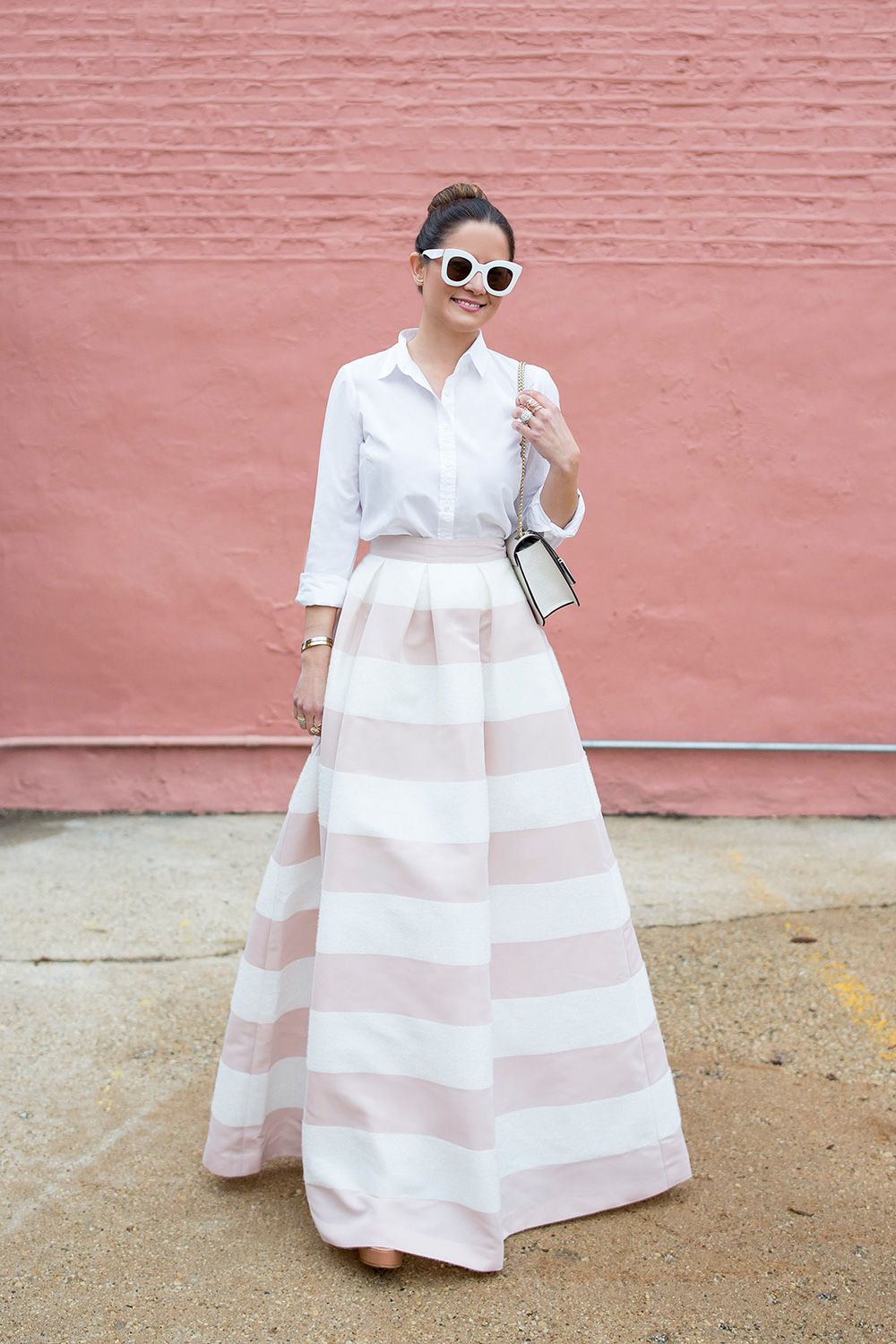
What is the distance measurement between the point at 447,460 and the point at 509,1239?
1.49 meters

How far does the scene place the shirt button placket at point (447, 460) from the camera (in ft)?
7.03

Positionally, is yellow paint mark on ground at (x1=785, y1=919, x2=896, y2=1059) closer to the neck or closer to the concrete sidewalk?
the concrete sidewalk

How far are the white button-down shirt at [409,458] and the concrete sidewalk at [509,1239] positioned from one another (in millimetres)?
1264

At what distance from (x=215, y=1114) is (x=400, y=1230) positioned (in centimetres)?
49

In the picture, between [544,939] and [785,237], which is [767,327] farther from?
[544,939]

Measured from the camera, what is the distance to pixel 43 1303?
2.05 meters

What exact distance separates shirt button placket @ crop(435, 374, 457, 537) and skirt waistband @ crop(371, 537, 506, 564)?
0.04 metres

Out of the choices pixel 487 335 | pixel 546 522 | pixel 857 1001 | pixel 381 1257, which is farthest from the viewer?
pixel 487 335

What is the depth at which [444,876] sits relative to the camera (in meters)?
2.09

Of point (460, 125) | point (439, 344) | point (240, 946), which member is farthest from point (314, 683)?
point (460, 125)

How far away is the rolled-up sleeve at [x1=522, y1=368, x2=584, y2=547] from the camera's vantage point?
7.54ft

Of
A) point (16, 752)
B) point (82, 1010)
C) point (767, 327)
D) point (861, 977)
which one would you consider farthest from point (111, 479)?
point (861, 977)

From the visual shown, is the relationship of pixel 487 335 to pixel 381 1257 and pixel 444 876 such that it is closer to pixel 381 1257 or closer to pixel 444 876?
pixel 444 876

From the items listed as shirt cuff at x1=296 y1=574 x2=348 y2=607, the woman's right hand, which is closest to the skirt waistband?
shirt cuff at x1=296 y1=574 x2=348 y2=607
